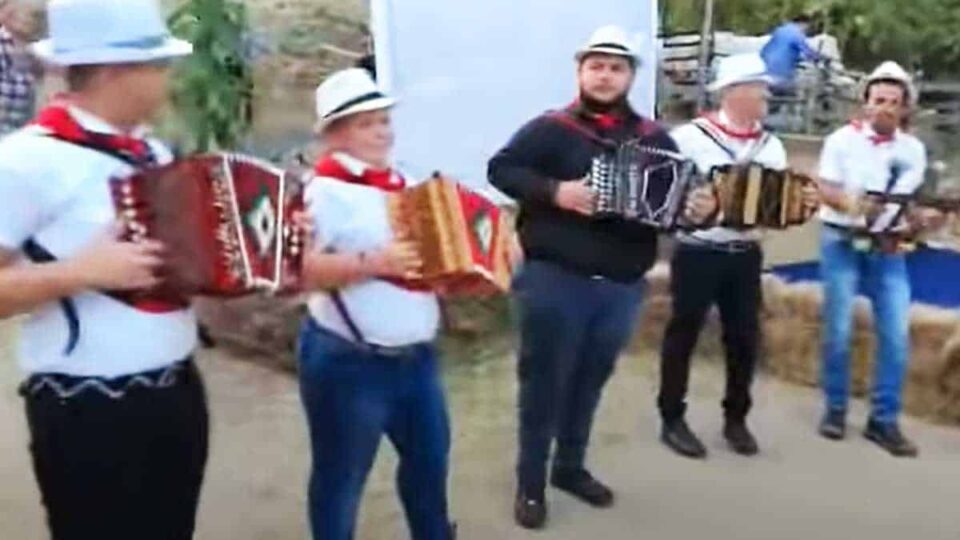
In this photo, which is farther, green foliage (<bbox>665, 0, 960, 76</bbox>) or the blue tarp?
green foliage (<bbox>665, 0, 960, 76</bbox>)

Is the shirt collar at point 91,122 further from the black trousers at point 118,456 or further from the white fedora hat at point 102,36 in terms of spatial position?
the black trousers at point 118,456

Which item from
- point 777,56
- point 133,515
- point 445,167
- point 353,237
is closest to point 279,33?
point 445,167

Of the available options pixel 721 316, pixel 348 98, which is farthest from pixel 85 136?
pixel 721 316

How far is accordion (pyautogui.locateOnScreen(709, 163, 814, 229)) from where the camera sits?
222 inches

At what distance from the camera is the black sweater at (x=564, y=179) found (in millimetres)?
5172

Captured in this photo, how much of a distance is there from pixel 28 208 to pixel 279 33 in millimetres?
8667

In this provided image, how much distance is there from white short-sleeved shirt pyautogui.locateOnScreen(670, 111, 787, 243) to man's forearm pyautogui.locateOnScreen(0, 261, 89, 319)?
123 inches

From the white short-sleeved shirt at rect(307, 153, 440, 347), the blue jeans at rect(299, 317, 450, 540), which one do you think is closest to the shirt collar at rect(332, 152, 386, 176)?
the white short-sleeved shirt at rect(307, 153, 440, 347)

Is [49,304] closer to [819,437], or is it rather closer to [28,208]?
[28,208]

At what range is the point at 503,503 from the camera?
566 centimetres

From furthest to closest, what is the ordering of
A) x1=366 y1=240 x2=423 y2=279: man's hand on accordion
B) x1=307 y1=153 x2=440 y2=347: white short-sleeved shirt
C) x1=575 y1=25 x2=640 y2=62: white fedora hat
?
x1=575 y1=25 x2=640 y2=62: white fedora hat < x1=307 y1=153 x2=440 y2=347: white short-sleeved shirt < x1=366 y1=240 x2=423 y2=279: man's hand on accordion

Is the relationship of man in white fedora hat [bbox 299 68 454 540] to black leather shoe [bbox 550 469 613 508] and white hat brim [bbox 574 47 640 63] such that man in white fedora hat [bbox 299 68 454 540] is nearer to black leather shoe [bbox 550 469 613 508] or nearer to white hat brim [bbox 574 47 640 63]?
white hat brim [bbox 574 47 640 63]

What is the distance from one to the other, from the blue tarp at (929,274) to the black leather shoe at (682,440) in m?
1.29

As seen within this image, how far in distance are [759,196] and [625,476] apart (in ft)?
3.58
